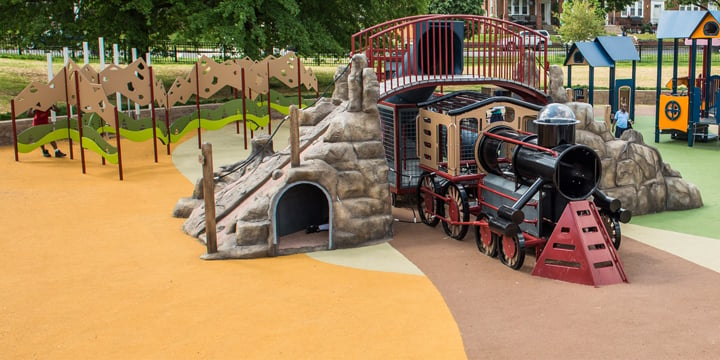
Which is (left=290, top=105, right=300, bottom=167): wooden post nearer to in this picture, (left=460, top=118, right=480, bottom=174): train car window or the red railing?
the red railing

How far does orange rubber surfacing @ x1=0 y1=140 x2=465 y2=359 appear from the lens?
928 cm

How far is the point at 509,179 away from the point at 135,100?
13.1 meters

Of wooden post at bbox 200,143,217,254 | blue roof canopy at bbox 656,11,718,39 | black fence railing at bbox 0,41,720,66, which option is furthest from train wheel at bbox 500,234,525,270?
black fence railing at bbox 0,41,720,66

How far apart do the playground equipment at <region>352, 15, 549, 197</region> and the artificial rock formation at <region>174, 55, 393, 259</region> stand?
3.25 feet

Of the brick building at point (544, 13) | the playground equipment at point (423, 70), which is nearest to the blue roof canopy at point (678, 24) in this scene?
the playground equipment at point (423, 70)

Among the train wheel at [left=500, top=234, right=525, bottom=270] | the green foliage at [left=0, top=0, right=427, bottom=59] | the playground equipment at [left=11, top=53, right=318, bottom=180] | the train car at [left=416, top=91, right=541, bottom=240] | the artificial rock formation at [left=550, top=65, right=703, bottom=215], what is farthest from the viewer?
the green foliage at [left=0, top=0, right=427, bottom=59]

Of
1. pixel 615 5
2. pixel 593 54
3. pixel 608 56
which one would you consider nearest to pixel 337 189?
pixel 593 54

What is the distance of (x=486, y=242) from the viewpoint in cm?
1299

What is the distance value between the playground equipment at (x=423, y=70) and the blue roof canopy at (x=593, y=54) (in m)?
10.3

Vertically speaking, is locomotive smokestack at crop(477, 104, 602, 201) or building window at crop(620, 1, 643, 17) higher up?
building window at crop(620, 1, 643, 17)

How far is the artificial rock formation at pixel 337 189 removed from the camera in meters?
13.0

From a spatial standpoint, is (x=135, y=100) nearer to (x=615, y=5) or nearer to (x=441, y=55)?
(x=441, y=55)

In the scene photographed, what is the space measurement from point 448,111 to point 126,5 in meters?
19.5

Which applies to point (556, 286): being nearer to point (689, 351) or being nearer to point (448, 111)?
point (689, 351)
